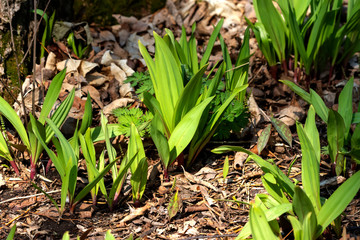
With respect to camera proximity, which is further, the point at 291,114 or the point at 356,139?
the point at 291,114

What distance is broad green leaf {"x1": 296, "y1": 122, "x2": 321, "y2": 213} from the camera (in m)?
1.64

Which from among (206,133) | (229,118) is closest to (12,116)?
(206,133)

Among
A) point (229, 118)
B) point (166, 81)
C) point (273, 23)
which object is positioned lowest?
point (229, 118)

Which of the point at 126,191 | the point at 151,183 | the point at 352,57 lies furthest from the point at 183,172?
the point at 352,57

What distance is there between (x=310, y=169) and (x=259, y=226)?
0.34 metres

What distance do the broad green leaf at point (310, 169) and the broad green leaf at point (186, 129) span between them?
0.51 m

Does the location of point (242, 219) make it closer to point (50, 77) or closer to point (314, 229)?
point (314, 229)

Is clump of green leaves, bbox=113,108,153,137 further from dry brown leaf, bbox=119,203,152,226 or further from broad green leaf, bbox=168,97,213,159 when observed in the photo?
dry brown leaf, bbox=119,203,152,226

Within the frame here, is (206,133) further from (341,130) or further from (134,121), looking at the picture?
(341,130)

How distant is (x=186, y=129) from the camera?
6.84ft

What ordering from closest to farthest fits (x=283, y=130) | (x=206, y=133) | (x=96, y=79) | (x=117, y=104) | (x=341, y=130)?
(x=341, y=130), (x=206, y=133), (x=283, y=130), (x=117, y=104), (x=96, y=79)

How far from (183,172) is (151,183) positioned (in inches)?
7.5

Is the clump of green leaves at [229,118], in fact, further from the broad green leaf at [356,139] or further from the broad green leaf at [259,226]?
the broad green leaf at [259,226]

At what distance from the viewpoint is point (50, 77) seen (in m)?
2.76
